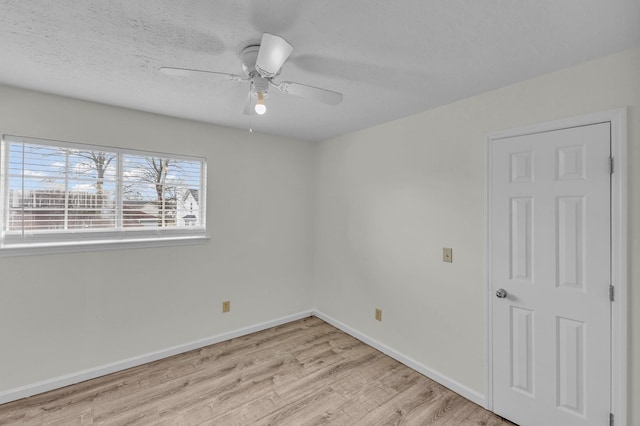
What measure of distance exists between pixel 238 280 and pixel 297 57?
2.44 meters

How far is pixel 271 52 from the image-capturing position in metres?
1.27

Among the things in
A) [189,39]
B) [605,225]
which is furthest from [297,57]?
[605,225]

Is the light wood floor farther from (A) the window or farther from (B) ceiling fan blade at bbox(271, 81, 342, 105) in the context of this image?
(B) ceiling fan blade at bbox(271, 81, 342, 105)

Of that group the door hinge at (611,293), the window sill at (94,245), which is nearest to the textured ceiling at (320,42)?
the window sill at (94,245)

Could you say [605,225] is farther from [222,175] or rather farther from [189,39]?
[222,175]

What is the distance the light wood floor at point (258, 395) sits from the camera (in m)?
1.99

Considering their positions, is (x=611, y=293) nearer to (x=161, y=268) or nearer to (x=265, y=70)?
(x=265, y=70)

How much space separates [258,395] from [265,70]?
231 cm

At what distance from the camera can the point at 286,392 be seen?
7.51ft

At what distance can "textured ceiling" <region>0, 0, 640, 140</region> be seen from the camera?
1.25 metres

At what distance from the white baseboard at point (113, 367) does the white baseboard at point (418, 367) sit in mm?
920

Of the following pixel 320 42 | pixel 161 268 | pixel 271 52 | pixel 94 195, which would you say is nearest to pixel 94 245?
pixel 94 195

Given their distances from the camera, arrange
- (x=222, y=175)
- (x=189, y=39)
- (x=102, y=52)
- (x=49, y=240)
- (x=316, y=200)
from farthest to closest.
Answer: (x=316, y=200) → (x=222, y=175) → (x=49, y=240) → (x=102, y=52) → (x=189, y=39)

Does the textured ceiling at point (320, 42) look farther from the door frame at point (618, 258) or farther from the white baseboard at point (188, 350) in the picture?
the white baseboard at point (188, 350)
